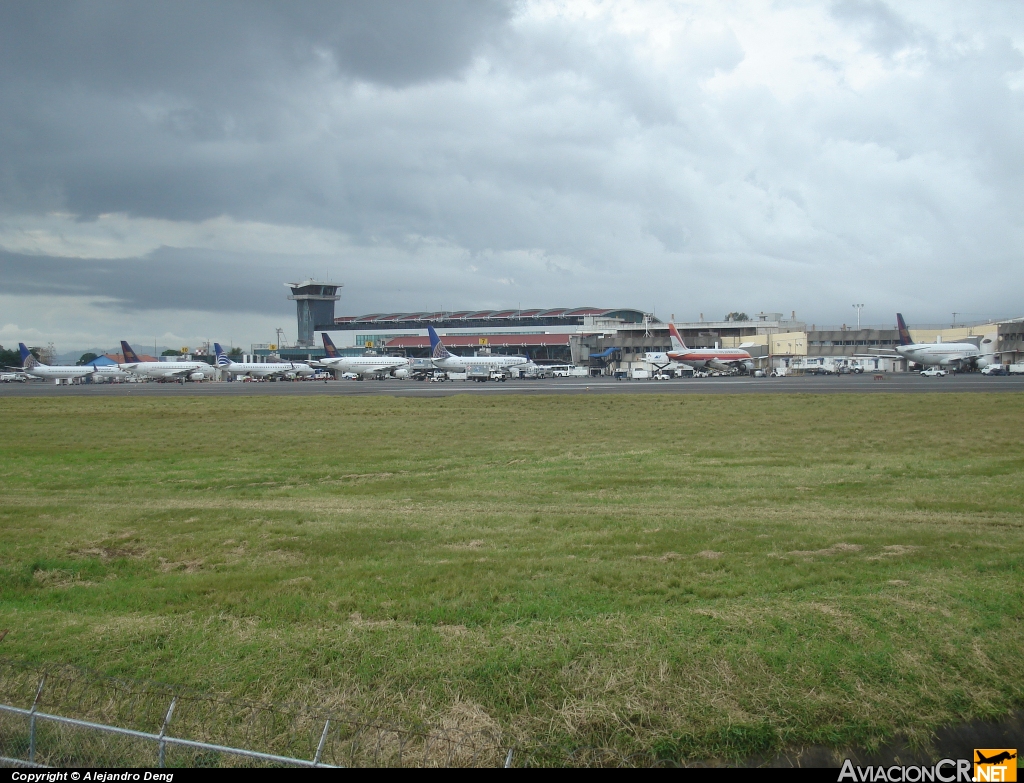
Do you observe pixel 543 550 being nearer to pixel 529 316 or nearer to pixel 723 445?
pixel 723 445

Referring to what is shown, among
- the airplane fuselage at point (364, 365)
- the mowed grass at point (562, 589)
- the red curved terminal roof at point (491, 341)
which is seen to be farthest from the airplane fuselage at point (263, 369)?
the mowed grass at point (562, 589)

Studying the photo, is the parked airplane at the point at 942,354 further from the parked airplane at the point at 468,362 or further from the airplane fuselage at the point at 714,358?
the parked airplane at the point at 468,362

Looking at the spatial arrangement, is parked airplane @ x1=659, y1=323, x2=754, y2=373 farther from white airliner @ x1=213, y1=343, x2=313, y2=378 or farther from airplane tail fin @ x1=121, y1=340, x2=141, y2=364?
airplane tail fin @ x1=121, y1=340, x2=141, y2=364

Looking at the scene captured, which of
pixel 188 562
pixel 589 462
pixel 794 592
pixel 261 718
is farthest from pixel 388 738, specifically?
pixel 589 462

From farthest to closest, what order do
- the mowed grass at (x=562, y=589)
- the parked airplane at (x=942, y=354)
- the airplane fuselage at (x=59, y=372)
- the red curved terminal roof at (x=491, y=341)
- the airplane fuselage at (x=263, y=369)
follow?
the red curved terminal roof at (x=491, y=341) → the airplane fuselage at (x=263, y=369) → the airplane fuselage at (x=59, y=372) → the parked airplane at (x=942, y=354) → the mowed grass at (x=562, y=589)

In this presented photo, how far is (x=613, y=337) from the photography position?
153000 millimetres

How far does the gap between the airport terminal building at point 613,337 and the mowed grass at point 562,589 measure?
100 meters

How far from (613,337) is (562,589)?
14595 centimetres

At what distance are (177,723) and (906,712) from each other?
251 inches

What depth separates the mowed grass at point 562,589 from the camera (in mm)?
6566

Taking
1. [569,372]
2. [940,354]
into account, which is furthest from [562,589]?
[569,372]

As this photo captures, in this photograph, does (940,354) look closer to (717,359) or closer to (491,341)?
(717,359)

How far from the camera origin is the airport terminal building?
117m

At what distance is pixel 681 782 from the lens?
5.55m
